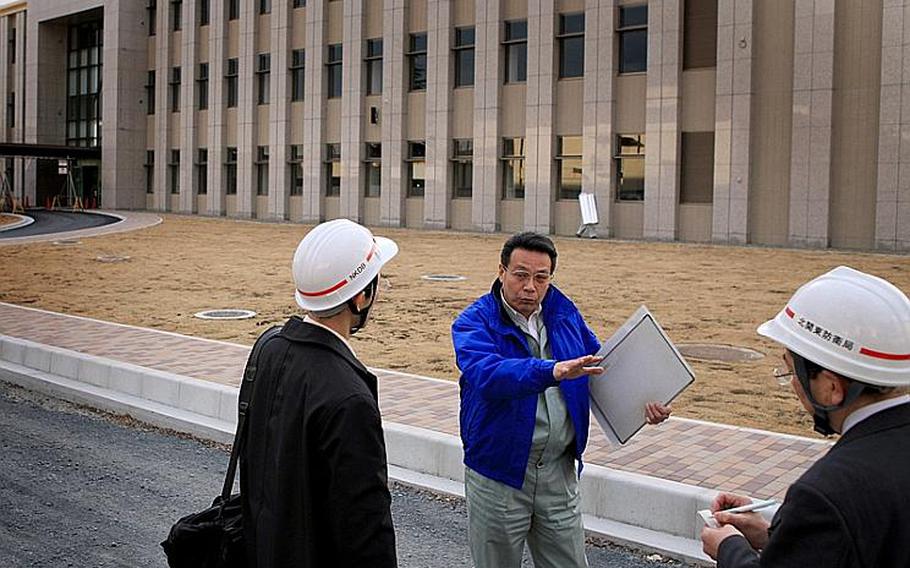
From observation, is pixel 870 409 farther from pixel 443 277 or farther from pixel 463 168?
pixel 463 168

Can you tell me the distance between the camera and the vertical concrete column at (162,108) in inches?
2217

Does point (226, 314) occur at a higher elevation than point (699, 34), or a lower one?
lower

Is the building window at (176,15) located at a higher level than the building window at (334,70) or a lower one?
higher

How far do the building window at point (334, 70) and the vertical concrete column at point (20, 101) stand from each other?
29796 mm

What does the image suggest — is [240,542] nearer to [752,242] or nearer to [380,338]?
[380,338]

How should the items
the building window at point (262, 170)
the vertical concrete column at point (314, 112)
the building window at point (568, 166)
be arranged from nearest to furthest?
the building window at point (568, 166), the vertical concrete column at point (314, 112), the building window at point (262, 170)

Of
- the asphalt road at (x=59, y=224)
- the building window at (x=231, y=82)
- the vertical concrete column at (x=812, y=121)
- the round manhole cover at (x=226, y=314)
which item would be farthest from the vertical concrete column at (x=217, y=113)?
the round manhole cover at (x=226, y=314)

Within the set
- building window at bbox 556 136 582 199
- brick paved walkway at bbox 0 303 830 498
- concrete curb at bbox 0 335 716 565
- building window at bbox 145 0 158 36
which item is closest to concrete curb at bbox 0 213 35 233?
building window at bbox 145 0 158 36

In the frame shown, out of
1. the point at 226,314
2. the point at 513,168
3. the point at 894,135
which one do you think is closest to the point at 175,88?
the point at 513,168

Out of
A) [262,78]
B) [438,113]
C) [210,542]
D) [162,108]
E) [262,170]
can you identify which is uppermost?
[262,78]

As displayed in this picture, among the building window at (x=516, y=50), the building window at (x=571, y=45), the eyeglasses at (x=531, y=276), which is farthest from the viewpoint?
the building window at (x=516, y=50)

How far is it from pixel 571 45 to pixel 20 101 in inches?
1762

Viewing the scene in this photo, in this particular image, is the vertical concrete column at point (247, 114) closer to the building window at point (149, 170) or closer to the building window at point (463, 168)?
the building window at point (149, 170)

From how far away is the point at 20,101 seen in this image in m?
67.7
